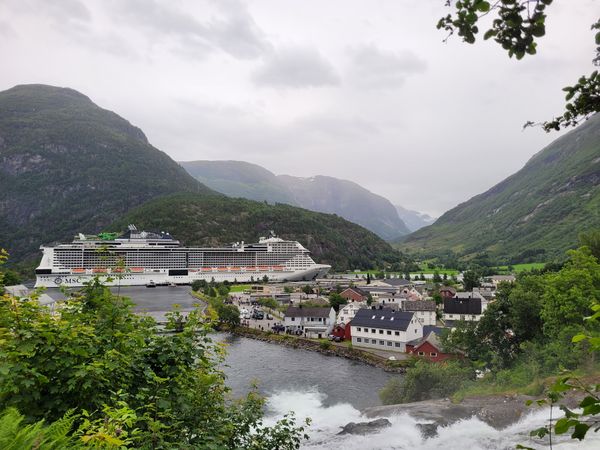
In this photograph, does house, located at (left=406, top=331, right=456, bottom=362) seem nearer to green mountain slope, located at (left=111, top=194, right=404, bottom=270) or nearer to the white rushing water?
the white rushing water

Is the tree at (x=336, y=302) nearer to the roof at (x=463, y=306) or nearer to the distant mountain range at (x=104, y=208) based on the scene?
the roof at (x=463, y=306)

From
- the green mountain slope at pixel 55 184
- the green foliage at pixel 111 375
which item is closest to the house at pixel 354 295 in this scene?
the green foliage at pixel 111 375

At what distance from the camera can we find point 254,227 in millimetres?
130375

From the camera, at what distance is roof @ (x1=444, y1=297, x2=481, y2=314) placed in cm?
4000

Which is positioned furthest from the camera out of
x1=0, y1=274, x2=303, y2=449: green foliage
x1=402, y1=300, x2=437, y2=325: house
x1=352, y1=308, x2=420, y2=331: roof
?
x1=402, y1=300, x2=437, y2=325: house

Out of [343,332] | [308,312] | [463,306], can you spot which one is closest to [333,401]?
[343,332]

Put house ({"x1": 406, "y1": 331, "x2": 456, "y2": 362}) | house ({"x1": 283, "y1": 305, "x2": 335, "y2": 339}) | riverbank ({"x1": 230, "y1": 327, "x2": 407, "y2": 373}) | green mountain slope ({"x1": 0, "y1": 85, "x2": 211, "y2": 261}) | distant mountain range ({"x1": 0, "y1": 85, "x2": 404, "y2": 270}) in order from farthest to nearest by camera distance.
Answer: green mountain slope ({"x1": 0, "y1": 85, "x2": 211, "y2": 261}) < distant mountain range ({"x1": 0, "y1": 85, "x2": 404, "y2": 270}) < house ({"x1": 283, "y1": 305, "x2": 335, "y2": 339}) < house ({"x1": 406, "y1": 331, "x2": 456, "y2": 362}) < riverbank ({"x1": 230, "y1": 327, "x2": 407, "y2": 373})

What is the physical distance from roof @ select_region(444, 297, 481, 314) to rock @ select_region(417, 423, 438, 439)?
29883 mm

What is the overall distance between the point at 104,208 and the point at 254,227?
77.2m

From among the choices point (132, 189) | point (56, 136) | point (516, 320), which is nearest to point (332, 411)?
point (516, 320)

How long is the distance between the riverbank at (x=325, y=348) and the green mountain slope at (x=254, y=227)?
74.1 meters

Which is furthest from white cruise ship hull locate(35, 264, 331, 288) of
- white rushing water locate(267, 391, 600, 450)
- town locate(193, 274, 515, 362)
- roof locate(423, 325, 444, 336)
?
white rushing water locate(267, 391, 600, 450)

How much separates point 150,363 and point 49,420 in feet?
4.55

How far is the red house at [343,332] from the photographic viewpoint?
36531mm
